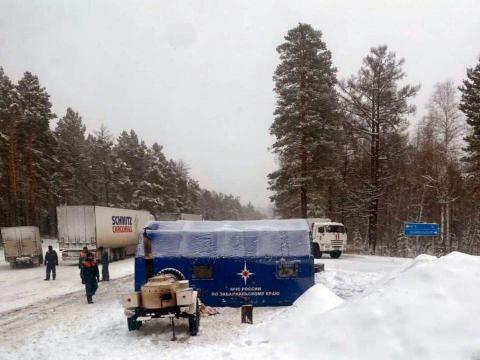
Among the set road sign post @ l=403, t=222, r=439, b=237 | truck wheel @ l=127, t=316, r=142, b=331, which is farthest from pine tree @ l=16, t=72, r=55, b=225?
truck wheel @ l=127, t=316, r=142, b=331

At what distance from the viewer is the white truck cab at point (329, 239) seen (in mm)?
33031

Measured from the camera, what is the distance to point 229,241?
16312 mm

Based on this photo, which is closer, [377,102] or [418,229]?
[418,229]

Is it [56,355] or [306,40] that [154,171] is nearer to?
[306,40]

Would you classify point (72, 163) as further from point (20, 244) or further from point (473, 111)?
point (473, 111)

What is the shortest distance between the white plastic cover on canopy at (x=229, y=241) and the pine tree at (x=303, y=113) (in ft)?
63.6

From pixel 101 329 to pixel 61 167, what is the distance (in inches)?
2088

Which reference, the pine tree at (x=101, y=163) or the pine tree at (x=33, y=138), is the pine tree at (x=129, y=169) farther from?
the pine tree at (x=33, y=138)

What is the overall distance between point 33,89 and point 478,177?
146ft

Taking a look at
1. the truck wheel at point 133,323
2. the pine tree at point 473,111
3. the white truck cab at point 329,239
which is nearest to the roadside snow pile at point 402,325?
the truck wheel at point 133,323

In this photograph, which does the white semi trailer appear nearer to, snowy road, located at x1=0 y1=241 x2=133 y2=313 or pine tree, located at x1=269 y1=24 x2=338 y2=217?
snowy road, located at x1=0 y1=241 x2=133 y2=313

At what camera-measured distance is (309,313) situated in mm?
12047

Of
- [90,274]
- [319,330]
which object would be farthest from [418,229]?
[319,330]

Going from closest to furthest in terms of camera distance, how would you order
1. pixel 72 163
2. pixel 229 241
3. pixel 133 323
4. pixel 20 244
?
pixel 133 323
pixel 229 241
pixel 20 244
pixel 72 163
